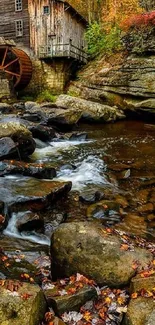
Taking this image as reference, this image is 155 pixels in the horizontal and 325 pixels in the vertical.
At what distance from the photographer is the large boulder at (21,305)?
266 cm

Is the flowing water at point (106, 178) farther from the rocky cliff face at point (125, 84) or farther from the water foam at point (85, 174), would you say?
the rocky cliff face at point (125, 84)

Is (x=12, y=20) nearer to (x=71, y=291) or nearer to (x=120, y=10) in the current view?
(x=120, y=10)

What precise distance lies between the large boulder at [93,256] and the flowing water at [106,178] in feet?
2.89

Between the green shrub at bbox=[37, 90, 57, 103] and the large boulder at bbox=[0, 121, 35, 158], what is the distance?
39.7 ft

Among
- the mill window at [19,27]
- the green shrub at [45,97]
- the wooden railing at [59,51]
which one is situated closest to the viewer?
the green shrub at [45,97]

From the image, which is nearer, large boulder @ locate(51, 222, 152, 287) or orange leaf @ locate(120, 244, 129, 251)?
large boulder @ locate(51, 222, 152, 287)

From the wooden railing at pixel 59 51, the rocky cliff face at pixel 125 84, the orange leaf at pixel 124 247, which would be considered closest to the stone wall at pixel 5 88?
the wooden railing at pixel 59 51

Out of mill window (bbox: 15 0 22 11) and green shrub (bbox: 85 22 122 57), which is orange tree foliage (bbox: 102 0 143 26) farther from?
mill window (bbox: 15 0 22 11)

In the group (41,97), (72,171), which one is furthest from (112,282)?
(41,97)

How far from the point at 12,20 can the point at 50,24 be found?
11.1 feet

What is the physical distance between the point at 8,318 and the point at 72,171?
5594 mm

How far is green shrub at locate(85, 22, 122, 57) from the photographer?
789 inches

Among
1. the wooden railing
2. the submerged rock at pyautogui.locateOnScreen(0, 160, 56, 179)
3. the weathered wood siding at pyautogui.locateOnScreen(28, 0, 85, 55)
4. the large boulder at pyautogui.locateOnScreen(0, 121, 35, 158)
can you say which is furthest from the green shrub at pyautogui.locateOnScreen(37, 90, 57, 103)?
the submerged rock at pyautogui.locateOnScreen(0, 160, 56, 179)

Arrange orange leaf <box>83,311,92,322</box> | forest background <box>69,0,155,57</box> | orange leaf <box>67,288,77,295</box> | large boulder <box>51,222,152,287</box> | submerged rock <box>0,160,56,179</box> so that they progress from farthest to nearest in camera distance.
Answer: forest background <box>69,0,155,57</box>
submerged rock <box>0,160,56,179</box>
large boulder <box>51,222,152,287</box>
orange leaf <box>67,288,77,295</box>
orange leaf <box>83,311,92,322</box>
